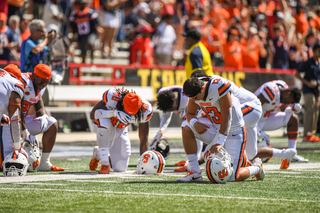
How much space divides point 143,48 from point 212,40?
2.20 m

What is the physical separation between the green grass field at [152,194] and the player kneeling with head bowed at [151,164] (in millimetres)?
140

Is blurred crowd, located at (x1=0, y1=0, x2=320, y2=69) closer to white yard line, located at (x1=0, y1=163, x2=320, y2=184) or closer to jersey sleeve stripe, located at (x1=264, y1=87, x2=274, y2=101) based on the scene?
jersey sleeve stripe, located at (x1=264, y1=87, x2=274, y2=101)

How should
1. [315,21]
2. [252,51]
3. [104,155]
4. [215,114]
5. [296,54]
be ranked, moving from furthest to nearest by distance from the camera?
1. [315,21]
2. [296,54]
3. [252,51]
4. [104,155]
5. [215,114]

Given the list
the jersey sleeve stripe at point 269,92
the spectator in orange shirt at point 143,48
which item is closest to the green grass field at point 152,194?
the jersey sleeve stripe at point 269,92

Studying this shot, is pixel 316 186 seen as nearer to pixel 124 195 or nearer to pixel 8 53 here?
pixel 124 195

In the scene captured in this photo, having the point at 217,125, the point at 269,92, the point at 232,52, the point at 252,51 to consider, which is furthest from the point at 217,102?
the point at 252,51

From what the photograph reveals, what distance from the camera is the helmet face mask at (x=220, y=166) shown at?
234 inches

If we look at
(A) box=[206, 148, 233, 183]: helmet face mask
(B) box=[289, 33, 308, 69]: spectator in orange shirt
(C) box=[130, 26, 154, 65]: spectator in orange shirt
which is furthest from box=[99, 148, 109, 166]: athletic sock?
(B) box=[289, 33, 308, 69]: spectator in orange shirt

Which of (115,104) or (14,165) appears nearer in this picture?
(14,165)

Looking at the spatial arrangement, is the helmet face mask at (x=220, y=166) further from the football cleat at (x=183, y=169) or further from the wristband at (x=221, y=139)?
the football cleat at (x=183, y=169)

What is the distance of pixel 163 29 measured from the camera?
51.5 feet

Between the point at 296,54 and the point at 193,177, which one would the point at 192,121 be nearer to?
the point at 193,177

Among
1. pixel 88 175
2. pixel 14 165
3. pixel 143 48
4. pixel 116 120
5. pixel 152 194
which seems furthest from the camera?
pixel 143 48

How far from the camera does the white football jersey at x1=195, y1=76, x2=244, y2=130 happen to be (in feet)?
19.6
